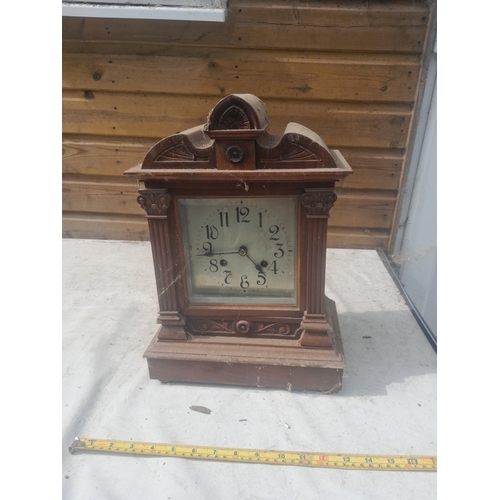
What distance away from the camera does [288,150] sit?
1141 millimetres

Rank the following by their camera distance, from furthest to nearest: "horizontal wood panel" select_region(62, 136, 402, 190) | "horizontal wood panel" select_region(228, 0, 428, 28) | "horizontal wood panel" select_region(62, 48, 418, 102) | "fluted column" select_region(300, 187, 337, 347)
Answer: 1. "horizontal wood panel" select_region(62, 136, 402, 190)
2. "horizontal wood panel" select_region(62, 48, 418, 102)
3. "horizontal wood panel" select_region(228, 0, 428, 28)
4. "fluted column" select_region(300, 187, 337, 347)

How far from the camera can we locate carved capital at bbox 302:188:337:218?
1159mm

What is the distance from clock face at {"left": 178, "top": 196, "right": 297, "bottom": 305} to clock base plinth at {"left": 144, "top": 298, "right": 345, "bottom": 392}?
0.16 meters

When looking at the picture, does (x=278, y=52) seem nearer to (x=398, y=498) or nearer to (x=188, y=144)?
(x=188, y=144)

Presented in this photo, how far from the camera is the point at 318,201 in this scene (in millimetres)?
1171

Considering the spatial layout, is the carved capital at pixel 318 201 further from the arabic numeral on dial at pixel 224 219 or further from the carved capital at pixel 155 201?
the carved capital at pixel 155 201

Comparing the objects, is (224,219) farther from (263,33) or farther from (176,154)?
(263,33)

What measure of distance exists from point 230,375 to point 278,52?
63.0 inches

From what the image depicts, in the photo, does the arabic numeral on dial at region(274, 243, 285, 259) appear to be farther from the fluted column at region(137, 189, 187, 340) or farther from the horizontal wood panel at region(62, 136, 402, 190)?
the horizontal wood panel at region(62, 136, 402, 190)

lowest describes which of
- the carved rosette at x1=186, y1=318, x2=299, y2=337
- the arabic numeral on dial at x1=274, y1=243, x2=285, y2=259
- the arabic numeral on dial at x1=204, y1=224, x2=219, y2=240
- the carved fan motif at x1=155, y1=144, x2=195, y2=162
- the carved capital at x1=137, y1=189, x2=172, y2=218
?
the carved rosette at x1=186, y1=318, x2=299, y2=337

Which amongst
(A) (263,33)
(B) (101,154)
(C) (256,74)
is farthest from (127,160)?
(A) (263,33)

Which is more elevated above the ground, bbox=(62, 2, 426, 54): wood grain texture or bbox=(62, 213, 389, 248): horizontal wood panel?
bbox=(62, 2, 426, 54): wood grain texture

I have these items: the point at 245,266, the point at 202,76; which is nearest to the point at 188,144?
the point at 245,266

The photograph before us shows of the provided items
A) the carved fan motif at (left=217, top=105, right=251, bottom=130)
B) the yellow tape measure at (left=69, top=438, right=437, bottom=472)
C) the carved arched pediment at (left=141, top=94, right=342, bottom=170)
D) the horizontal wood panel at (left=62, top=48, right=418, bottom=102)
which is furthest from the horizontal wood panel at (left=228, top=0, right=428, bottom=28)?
the yellow tape measure at (left=69, top=438, right=437, bottom=472)
